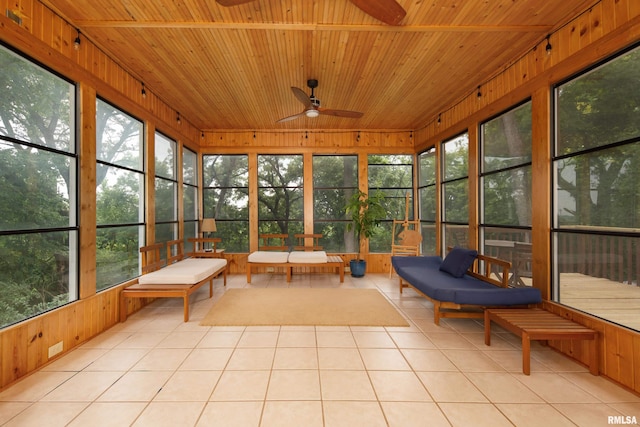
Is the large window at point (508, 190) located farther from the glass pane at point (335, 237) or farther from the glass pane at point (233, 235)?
the glass pane at point (233, 235)

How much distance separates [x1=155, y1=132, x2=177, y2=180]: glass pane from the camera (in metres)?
4.60

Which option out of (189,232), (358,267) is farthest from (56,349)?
(358,267)

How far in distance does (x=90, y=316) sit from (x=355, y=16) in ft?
13.8

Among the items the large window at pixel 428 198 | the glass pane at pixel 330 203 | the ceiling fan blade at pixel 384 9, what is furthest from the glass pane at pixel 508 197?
the glass pane at pixel 330 203

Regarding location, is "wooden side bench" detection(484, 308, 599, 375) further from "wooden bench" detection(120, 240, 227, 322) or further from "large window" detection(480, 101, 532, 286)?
"wooden bench" detection(120, 240, 227, 322)

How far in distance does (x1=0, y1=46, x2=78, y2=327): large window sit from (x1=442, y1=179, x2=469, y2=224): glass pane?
526 cm

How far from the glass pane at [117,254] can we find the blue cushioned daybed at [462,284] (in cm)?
394

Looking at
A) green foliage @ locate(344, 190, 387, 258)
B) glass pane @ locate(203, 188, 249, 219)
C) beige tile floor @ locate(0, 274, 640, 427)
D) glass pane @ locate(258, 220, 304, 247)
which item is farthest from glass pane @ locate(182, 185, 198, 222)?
green foliage @ locate(344, 190, 387, 258)

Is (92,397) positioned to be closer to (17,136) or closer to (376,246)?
(17,136)

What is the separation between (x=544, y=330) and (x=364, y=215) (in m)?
3.71

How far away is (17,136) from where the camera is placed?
2328 mm

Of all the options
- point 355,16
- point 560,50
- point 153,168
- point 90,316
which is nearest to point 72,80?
point 153,168

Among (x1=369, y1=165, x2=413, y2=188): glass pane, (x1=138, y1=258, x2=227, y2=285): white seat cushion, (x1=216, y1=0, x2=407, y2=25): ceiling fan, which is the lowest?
(x1=138, y1=258, x2=227, y2=285): white seat cushion

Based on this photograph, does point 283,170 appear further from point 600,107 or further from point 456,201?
point 600,107
